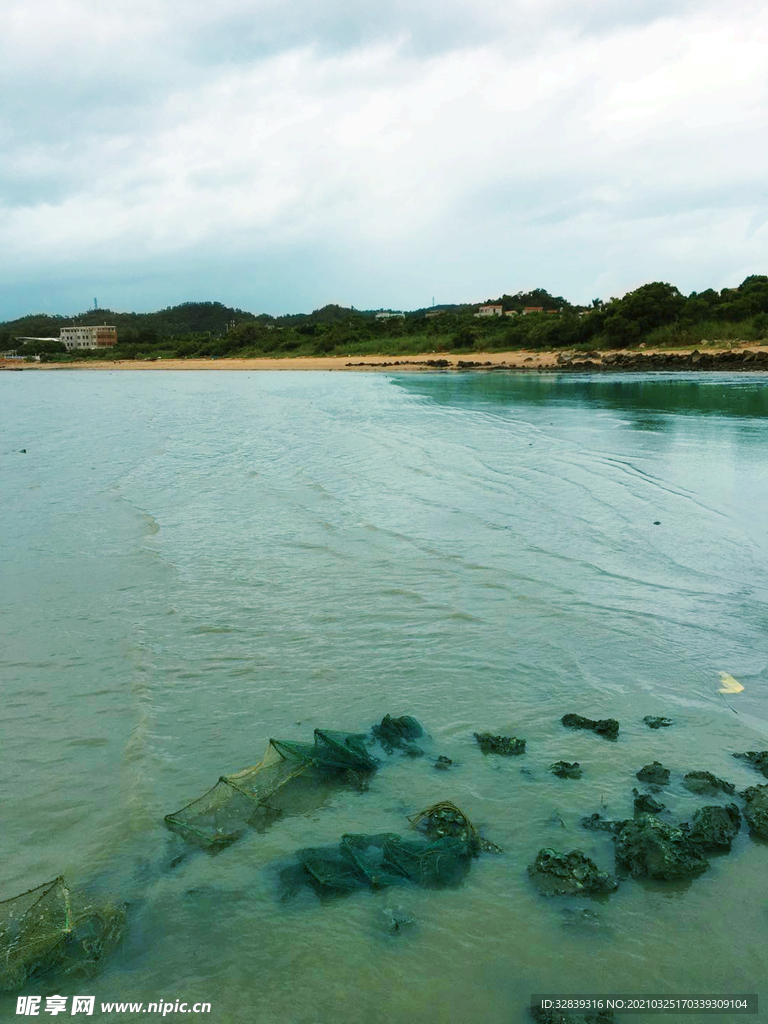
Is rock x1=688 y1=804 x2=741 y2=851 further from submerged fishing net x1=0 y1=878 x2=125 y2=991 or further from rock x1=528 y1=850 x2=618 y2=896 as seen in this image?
submerged fishing net x1=0 y1=878 x2=125 y2=991

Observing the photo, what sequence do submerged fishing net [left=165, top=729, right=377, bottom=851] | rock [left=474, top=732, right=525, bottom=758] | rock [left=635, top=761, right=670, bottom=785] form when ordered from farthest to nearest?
1. rock [left=474, top=732, right=525, bottom=758]
2. rock [left=635, top=761, right=670, bottom=785]
3. submerged fishing net [left=165, top=729, right=377, bottom=851]

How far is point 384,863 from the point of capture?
14.4 ft

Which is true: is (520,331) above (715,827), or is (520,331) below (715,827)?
above

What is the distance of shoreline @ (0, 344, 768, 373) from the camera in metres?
50.8

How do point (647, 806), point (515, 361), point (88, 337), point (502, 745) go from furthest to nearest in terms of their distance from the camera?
point (88, 337) → point (515, 361) → point (502, 745) → point (647, 806)

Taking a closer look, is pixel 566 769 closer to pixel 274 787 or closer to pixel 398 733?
pixel 398 733

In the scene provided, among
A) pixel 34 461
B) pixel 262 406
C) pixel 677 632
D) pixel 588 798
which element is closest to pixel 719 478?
pixel 677 632

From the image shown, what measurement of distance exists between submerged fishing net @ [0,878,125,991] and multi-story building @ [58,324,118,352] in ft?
512

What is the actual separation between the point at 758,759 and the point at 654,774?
2.51ft

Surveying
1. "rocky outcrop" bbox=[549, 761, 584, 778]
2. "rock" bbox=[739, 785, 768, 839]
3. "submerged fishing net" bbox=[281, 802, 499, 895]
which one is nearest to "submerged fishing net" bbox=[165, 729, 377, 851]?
"submerged fishing net" bbox=[281, 802, 499, 895]

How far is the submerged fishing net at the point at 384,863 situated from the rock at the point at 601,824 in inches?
23.2

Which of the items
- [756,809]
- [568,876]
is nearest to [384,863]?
[568,876]

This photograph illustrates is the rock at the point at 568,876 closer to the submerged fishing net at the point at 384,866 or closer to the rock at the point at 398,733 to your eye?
the submerged fishing net at the point at 384,866

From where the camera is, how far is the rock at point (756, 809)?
460 cm
